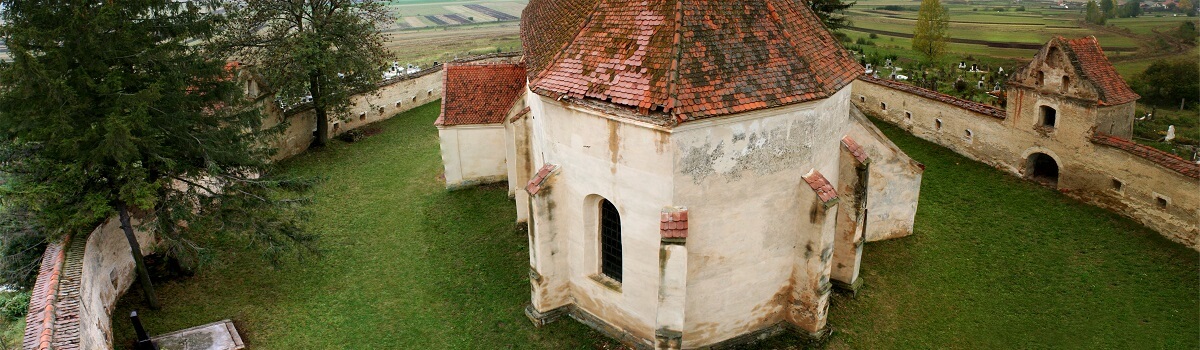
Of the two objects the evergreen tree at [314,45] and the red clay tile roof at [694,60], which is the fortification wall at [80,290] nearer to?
the red clay tile roof at [694,60]

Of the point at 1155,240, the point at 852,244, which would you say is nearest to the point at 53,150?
the point at 852,244

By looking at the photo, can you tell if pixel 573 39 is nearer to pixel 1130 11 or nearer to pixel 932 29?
pixel 932 29

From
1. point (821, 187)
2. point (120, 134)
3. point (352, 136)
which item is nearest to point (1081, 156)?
point (821, 187)

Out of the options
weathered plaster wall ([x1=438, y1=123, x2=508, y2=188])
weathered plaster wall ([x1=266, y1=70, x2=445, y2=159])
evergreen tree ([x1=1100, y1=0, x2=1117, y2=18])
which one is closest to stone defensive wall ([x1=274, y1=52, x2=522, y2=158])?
weathered plaster wall ([x1=266, y1=70, x2=445, y2=159])

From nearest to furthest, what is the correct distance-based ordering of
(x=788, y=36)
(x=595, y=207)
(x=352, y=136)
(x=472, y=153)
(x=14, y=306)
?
(x=14, y=306)
(x=788, y=36)
(x=595, y=207)
(x=472, y=153)
(x=352, y=136)

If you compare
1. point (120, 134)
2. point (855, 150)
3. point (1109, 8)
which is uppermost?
point (1109, 8)

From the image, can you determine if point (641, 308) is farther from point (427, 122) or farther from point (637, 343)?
point (427, 122)

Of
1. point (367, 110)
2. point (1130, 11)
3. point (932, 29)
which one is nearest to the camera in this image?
point (367, 110)
